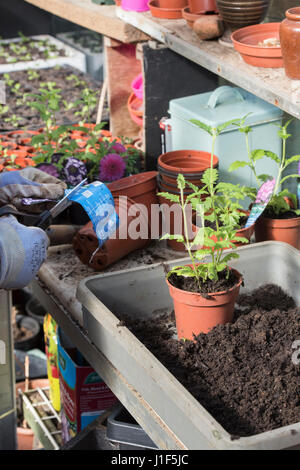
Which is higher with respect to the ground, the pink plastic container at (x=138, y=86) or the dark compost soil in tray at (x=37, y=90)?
the pink plastic container at (x=138, y=86)

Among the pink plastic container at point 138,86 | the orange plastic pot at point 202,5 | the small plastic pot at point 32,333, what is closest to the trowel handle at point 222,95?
the orange plastic pot at point 202,5

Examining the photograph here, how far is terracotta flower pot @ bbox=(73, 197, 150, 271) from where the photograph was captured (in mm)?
2494

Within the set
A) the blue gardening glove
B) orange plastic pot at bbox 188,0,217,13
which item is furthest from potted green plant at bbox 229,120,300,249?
the blue gardening glove

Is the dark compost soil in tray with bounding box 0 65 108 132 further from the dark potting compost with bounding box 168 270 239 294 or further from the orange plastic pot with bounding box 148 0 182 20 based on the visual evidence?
the dark potting compost with bounding box 168 270 239 294

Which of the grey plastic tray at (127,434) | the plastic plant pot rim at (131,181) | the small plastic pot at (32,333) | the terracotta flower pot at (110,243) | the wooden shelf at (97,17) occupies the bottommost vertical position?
the small plastic pot at (32,333)

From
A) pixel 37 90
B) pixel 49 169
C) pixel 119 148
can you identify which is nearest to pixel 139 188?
pixel 49 169

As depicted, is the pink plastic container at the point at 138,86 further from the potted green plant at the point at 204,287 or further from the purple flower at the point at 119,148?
the potted green plant at the point at 204,287

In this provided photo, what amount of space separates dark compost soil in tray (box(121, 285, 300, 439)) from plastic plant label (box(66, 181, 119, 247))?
0.31 metres

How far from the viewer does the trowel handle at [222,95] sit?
9.07 feet

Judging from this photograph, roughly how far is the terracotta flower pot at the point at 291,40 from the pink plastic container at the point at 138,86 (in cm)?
140

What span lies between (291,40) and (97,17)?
1.52m

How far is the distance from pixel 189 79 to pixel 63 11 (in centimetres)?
101
